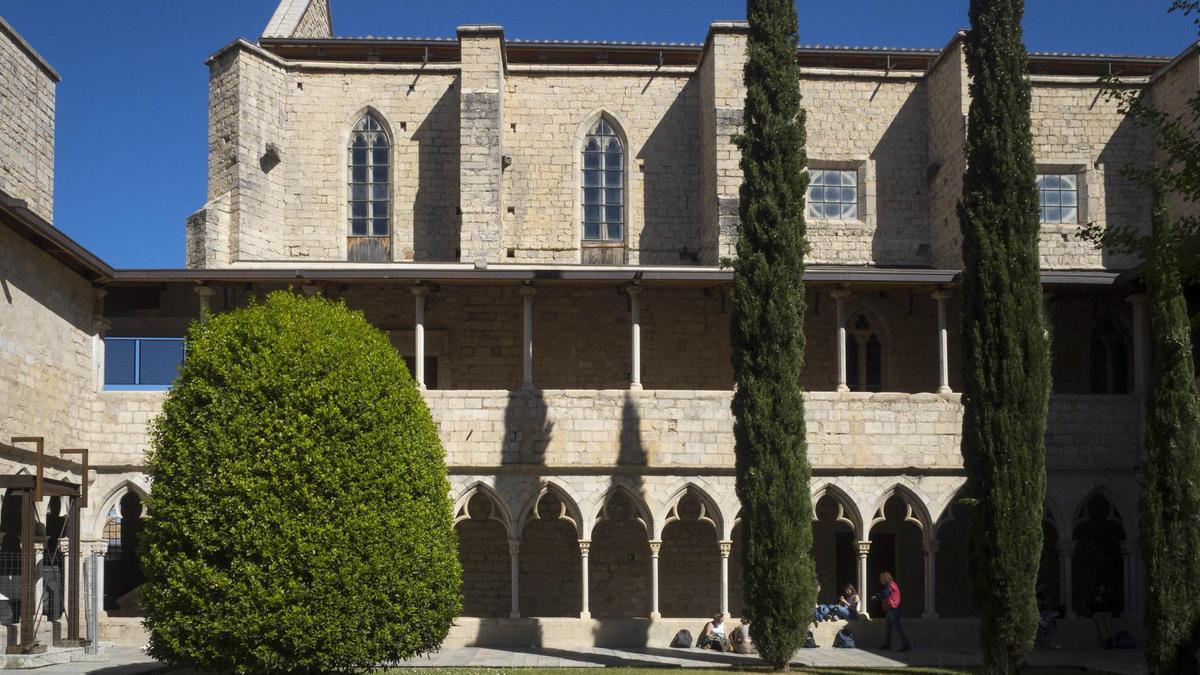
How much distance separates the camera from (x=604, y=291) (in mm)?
22469

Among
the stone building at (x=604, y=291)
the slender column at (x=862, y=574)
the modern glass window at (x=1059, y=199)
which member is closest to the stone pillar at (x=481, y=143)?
the stone building at (x=604, y=291)

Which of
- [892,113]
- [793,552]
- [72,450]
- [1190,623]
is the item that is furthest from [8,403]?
[892,113]

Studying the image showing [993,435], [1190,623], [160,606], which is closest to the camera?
[160,606]

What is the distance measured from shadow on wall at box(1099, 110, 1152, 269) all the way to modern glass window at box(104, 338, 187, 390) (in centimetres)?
1558

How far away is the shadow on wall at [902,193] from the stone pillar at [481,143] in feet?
22.4

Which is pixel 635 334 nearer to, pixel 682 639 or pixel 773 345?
pixel 773 345

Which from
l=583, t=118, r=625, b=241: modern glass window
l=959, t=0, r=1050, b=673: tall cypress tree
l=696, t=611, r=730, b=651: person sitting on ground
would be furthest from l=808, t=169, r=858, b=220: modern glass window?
l=696, t=611, r=730, b=651: person sitting on ground

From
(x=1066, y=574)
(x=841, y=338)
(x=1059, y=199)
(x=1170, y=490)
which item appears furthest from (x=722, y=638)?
(x=1059, y=199)

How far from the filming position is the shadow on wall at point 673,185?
24141 millimetres

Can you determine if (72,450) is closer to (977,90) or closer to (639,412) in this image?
(639,412)

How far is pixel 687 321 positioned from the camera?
882 inches

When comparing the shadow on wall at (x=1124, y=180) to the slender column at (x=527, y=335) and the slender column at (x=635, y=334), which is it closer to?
the slender column at (x=635, y=334)

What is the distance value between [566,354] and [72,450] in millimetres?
7873

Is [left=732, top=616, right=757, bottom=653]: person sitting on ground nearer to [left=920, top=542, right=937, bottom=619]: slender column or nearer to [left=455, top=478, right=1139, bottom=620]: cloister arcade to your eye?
[left=455, top=478, right=1139, bottom=620]: cloister arcade
